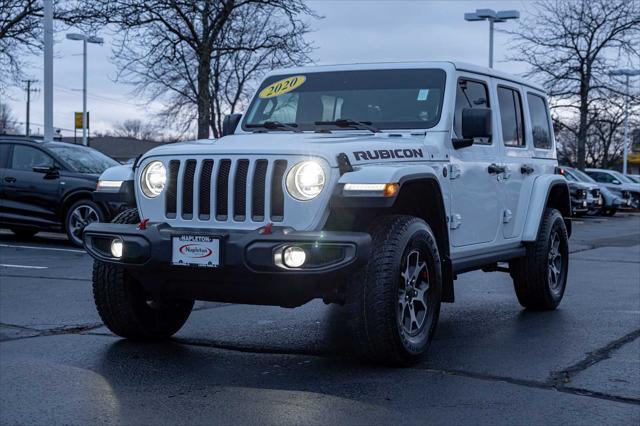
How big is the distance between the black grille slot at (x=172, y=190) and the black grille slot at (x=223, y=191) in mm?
305

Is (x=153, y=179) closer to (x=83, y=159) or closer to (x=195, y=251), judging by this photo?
(x=195, y=251)

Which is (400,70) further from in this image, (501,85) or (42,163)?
(42,163)

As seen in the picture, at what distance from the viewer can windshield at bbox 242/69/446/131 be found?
22.2 feet

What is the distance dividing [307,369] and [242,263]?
2.71 ft

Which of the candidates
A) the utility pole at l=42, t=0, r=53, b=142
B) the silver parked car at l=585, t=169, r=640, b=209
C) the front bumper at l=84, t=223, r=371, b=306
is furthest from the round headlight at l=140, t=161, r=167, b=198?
the silver parked car at l=585, t=169, r=640, b=209

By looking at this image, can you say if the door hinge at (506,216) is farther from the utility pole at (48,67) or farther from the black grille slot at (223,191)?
the utility pole at (48,67)

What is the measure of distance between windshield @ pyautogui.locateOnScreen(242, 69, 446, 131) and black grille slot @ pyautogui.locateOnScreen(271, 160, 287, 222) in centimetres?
130

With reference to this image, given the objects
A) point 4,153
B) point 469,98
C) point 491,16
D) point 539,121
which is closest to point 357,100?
point 469,98

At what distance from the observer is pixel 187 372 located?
18.3 ft

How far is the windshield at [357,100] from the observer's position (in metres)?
6.76

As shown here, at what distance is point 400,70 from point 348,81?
384 mm

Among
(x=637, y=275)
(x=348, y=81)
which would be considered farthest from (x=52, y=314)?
(x=637, y=275)

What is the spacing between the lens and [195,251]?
214 inches

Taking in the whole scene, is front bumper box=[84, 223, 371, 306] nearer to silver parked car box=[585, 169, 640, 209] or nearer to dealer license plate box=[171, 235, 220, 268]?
dealer license plate box=[171, 235, 220, 268]
